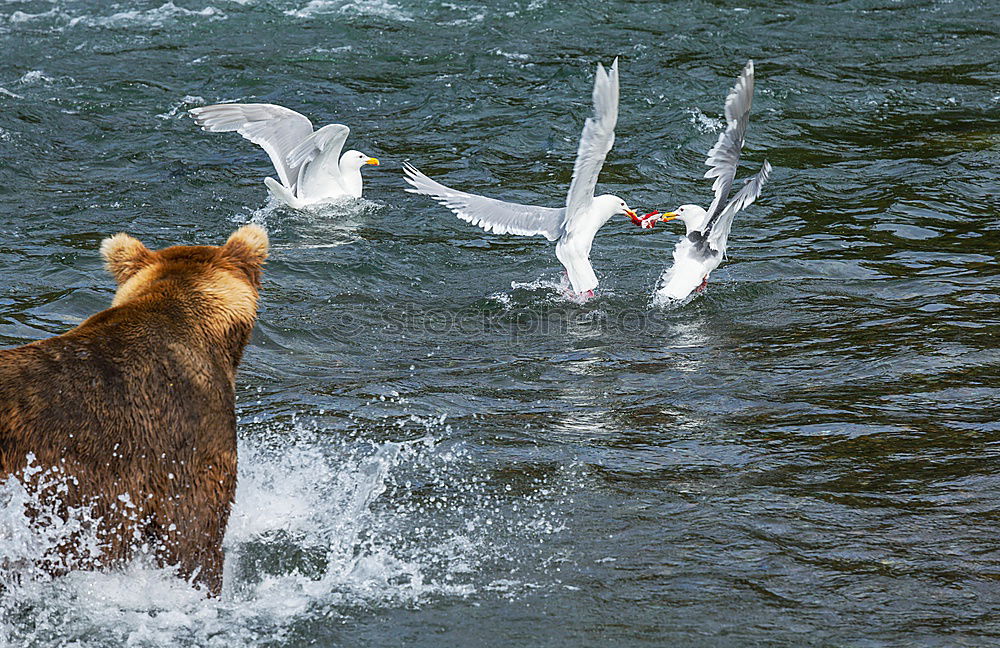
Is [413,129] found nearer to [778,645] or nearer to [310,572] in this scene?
[310,572]

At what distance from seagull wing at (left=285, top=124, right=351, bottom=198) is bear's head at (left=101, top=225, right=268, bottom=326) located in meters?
6.09

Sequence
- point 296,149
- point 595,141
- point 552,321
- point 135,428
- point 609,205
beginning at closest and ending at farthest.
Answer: point 135,428
point 595,141
point 552,321
point 609,205
point 296,149

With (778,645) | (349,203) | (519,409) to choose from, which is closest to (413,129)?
(349,203)

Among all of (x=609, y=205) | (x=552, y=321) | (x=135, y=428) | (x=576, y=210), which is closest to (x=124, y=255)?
(x=135, y=428)

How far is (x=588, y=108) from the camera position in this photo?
12703 millimetres

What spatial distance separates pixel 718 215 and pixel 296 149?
13.0ft

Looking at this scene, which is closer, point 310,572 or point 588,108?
point 310,572

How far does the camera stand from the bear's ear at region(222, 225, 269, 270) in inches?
177

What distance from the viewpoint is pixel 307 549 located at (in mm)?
4801

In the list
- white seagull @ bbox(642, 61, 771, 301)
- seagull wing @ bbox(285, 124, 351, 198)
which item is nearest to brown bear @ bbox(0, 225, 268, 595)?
white seagull @ bbox(642, 61, 771, 301)

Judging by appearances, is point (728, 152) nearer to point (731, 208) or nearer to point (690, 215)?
point (731, 208)

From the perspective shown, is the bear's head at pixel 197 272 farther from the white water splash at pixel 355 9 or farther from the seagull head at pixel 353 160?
the white water splash at pixel 355 9

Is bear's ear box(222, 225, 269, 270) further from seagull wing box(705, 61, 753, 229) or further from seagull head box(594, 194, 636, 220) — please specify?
seagull head box(594, 194, 636, 220)

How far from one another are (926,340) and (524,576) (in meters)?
3.59
